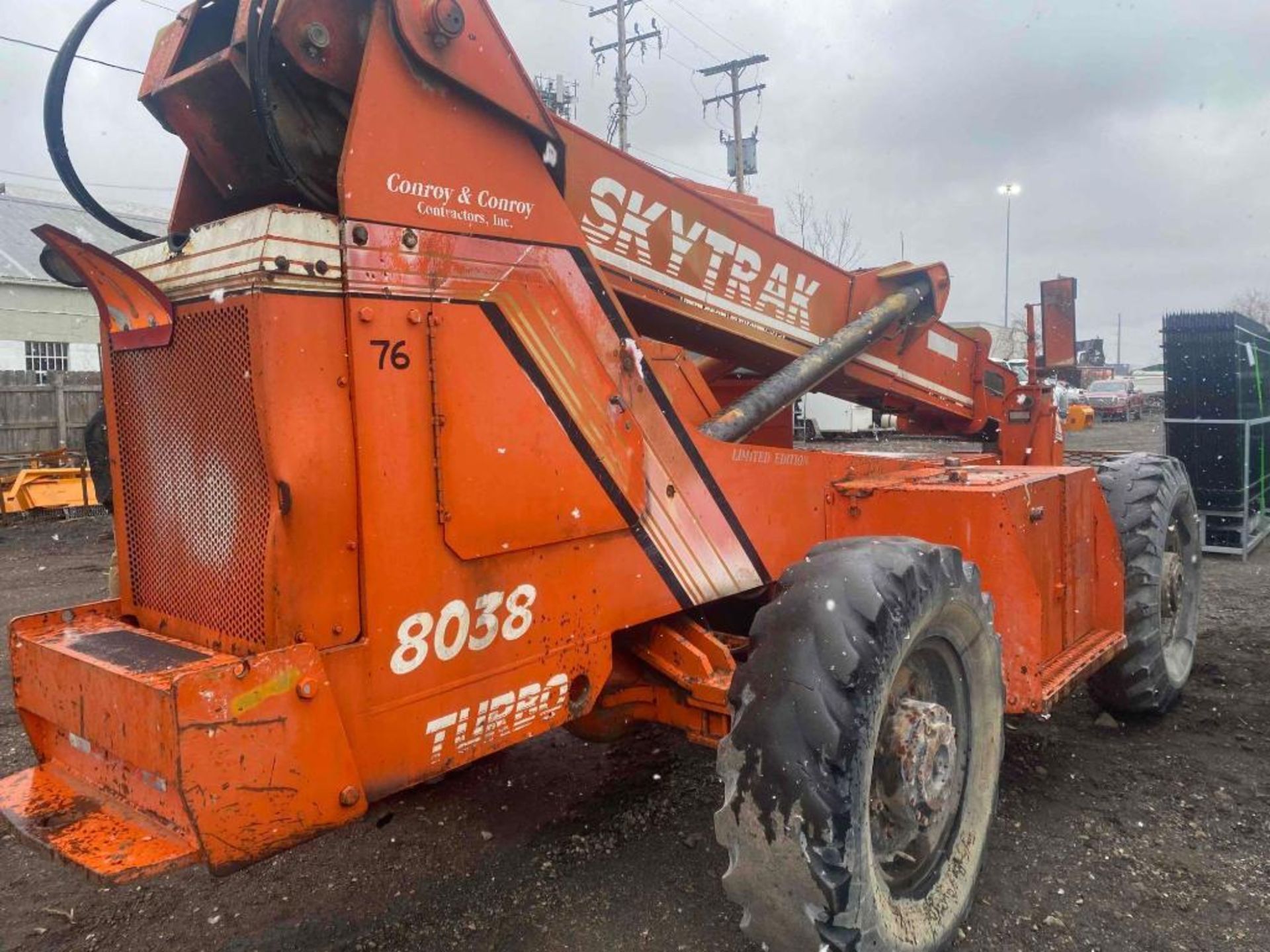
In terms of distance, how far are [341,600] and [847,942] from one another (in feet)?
5.22

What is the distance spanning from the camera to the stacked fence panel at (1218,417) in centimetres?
1000

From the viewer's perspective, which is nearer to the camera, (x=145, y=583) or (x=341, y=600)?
(x=341, y=600)

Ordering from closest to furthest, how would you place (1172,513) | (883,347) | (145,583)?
(145,583), (883,347), (1172,513)

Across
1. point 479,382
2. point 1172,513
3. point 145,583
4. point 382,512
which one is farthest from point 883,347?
point 145,583

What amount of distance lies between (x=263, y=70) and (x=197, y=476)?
1.08 metres

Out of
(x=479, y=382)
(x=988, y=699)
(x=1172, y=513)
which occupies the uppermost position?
(x=479, y=382)

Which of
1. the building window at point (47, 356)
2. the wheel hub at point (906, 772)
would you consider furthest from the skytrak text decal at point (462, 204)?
the building window at point (47, 356)

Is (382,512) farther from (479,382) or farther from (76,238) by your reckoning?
(76,238)

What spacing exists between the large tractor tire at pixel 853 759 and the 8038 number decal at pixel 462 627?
65 centimetres

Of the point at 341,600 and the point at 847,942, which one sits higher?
the point at 341,600

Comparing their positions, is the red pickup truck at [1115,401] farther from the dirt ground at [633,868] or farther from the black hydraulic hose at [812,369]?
the dirt ground at [633,868]

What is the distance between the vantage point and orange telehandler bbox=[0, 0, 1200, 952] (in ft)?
7.12

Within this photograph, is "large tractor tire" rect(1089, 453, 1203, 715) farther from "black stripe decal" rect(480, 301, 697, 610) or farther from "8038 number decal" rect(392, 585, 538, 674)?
"8038 number decal" rect(392, 585, 538, 674)

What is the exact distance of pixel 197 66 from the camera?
248cm
